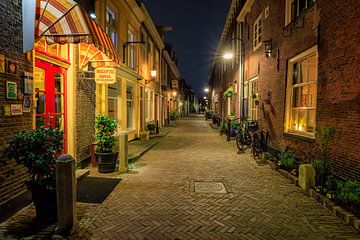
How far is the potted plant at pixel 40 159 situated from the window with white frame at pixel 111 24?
21.5 ft

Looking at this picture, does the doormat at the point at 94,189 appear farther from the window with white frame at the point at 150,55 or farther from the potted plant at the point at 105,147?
the window with white frame at the point at 150,55

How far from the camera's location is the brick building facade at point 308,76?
18.1 feet

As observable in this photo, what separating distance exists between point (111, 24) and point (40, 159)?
7653 mm

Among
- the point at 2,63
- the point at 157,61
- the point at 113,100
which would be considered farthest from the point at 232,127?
the point at 2,63

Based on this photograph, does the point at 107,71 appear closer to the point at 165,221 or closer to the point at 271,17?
the point at 165,221

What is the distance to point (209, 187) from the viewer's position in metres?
6.20

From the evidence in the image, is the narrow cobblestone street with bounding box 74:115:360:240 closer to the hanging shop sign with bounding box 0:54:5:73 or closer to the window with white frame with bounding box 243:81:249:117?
the hanging shop sign with bounding box 0:54:5:73

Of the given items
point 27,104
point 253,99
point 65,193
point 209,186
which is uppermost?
point 253,99

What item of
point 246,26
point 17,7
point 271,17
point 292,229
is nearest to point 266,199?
point 292,229

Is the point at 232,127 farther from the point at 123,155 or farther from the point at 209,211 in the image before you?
the point at 209,211

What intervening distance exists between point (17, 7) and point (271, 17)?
8.65m

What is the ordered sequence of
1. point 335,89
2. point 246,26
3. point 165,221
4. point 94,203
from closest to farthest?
point 165,221 < point 94,203 < point 335,89 < point 246,26

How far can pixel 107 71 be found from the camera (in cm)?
777

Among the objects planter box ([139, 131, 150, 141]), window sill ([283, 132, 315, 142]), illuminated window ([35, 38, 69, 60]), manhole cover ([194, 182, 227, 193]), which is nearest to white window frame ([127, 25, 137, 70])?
planter box ([139, 131, 150, 141])
